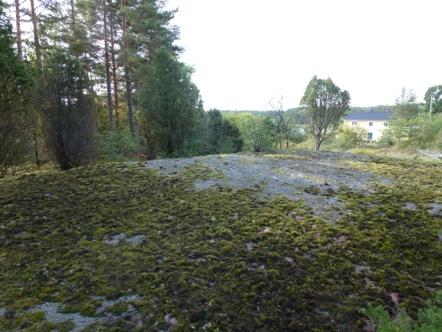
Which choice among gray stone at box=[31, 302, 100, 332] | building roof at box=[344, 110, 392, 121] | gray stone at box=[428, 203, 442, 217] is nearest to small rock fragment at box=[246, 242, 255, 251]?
gray stone at box=[31, 302, 100, 332]

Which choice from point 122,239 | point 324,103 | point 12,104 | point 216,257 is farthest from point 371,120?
point 122,239

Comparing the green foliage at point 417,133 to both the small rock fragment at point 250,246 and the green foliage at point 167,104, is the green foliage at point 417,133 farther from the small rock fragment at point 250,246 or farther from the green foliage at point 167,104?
the small rock fragment at point 250,246

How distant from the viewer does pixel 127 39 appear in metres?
11.6

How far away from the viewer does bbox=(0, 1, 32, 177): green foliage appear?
12.3ft

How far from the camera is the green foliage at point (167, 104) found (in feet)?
24.8

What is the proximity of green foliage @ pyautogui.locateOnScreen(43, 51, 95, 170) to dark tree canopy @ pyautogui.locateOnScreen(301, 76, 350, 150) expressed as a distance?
345 inches

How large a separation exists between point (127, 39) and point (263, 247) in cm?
1156

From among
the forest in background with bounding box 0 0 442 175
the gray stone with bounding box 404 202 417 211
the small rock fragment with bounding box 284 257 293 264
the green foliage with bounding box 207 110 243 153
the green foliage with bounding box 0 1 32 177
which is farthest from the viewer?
the green foliage with bounding box 207 110 243 153

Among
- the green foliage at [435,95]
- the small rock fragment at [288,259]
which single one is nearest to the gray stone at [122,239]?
the small rock fragment at [288,259]

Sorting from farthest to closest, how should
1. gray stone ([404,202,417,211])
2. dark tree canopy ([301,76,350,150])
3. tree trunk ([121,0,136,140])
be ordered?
dark tree canopy ([301,76,350,150]) < tree trunk ([121,0,136,140]) < gray stone ([404,202,417,211])

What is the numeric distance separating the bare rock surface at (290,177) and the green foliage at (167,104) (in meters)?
2.32

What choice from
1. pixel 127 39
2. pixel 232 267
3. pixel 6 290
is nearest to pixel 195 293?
pixel 232 267

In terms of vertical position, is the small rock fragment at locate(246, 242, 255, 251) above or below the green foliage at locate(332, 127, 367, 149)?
below

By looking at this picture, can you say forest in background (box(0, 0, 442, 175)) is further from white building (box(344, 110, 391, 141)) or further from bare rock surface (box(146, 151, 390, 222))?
white building (box(344, 110, 391, 141))
